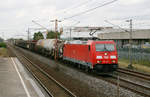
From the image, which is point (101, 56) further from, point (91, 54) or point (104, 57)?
point (91, 54)

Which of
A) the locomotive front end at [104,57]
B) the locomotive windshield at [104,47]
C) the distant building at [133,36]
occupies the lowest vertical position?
the locomotive front end at [104,57]

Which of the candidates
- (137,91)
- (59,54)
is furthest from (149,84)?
(59,54)

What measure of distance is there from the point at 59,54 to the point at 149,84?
1732cm

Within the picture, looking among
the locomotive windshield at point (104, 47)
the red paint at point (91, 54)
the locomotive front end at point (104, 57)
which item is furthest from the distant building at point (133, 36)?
the locomotive front end at point (104, 57)

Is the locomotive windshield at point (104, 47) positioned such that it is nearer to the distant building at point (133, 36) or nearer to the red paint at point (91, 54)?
the red paint at point (91, 54)

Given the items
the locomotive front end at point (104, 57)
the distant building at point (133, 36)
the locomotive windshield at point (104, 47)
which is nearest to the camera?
the locomotive front end at point (104, 57)

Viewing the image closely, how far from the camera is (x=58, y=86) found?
14.3 meters

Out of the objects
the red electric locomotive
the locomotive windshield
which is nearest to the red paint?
the red electric locomotive

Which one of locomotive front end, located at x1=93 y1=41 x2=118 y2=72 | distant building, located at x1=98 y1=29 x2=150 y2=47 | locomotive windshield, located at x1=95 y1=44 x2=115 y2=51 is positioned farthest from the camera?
distant building, located at x1=98 y1=29 x2=150 y2=47

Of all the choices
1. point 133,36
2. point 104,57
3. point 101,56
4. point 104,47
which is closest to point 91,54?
point 101,56

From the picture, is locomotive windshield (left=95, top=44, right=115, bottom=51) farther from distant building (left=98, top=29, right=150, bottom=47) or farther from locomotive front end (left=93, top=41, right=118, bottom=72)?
distant building (left=98, top=29, right=150, bottom=47)

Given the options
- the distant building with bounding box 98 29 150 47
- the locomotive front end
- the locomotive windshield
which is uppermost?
the distant building with bounding box 98 29 150 47

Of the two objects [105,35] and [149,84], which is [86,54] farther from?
[105,35]

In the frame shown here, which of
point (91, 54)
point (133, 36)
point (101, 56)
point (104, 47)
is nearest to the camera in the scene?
point (101, 56)
